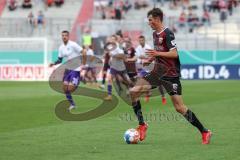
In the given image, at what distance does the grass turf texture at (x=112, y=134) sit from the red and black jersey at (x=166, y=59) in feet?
4.25

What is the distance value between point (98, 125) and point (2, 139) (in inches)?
138

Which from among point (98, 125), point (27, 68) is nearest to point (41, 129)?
point (98, 125)

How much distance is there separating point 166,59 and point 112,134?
2.47 meters

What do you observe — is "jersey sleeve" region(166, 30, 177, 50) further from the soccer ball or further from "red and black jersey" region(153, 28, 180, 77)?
the soccer ball

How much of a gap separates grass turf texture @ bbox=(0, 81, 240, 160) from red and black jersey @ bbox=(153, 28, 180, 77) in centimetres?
130

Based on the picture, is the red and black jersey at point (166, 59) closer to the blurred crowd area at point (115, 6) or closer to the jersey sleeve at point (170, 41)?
the jersey sleeve at point (170, 41)

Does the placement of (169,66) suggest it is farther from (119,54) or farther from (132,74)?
(119,54)

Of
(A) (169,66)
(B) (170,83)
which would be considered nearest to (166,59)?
(A) (169,66)

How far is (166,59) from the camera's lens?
1295cm

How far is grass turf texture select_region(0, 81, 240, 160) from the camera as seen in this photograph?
37.4 ft

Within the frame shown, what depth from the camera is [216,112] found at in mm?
20547

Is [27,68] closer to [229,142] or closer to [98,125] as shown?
[98,125]

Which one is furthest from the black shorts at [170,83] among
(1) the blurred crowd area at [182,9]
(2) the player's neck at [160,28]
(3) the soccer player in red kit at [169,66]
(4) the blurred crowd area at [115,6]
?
(4) the blurred crowd area at [115,6]

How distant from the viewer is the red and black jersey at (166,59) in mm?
12922
